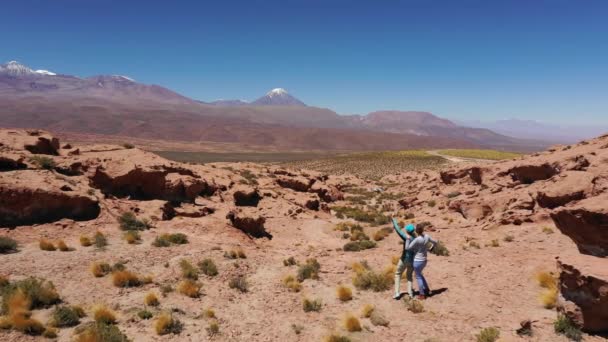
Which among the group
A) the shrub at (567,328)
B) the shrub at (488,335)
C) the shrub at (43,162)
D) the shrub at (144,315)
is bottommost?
the shrub at (144,315)

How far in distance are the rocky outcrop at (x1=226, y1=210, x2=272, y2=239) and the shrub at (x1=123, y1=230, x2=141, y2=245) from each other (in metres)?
4.44

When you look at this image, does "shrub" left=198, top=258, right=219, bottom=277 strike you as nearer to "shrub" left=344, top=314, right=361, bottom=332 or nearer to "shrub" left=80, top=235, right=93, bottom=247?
"shrub" left=80, top=235, right=93, bottom=247

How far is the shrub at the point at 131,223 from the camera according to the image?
15.5 meters

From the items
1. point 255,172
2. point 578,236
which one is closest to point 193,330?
point 578,236

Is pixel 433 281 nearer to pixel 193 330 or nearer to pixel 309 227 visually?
pixel 193 330

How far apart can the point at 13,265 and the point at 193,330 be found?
21.1 ft

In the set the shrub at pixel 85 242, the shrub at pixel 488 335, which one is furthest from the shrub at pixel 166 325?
the shrub at pixel 85 242

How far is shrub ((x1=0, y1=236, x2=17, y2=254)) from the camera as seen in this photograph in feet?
39.1

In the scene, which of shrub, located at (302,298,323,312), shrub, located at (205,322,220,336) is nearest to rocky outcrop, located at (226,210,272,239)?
shrub, located at (302,298,323,312)

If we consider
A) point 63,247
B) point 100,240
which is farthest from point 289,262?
point 63,247

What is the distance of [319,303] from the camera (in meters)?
9.66

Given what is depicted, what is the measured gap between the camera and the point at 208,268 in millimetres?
11695

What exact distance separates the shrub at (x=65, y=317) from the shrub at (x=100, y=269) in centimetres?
237

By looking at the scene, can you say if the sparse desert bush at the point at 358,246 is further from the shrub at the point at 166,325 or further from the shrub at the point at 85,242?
the shrub at the point at 85,242
